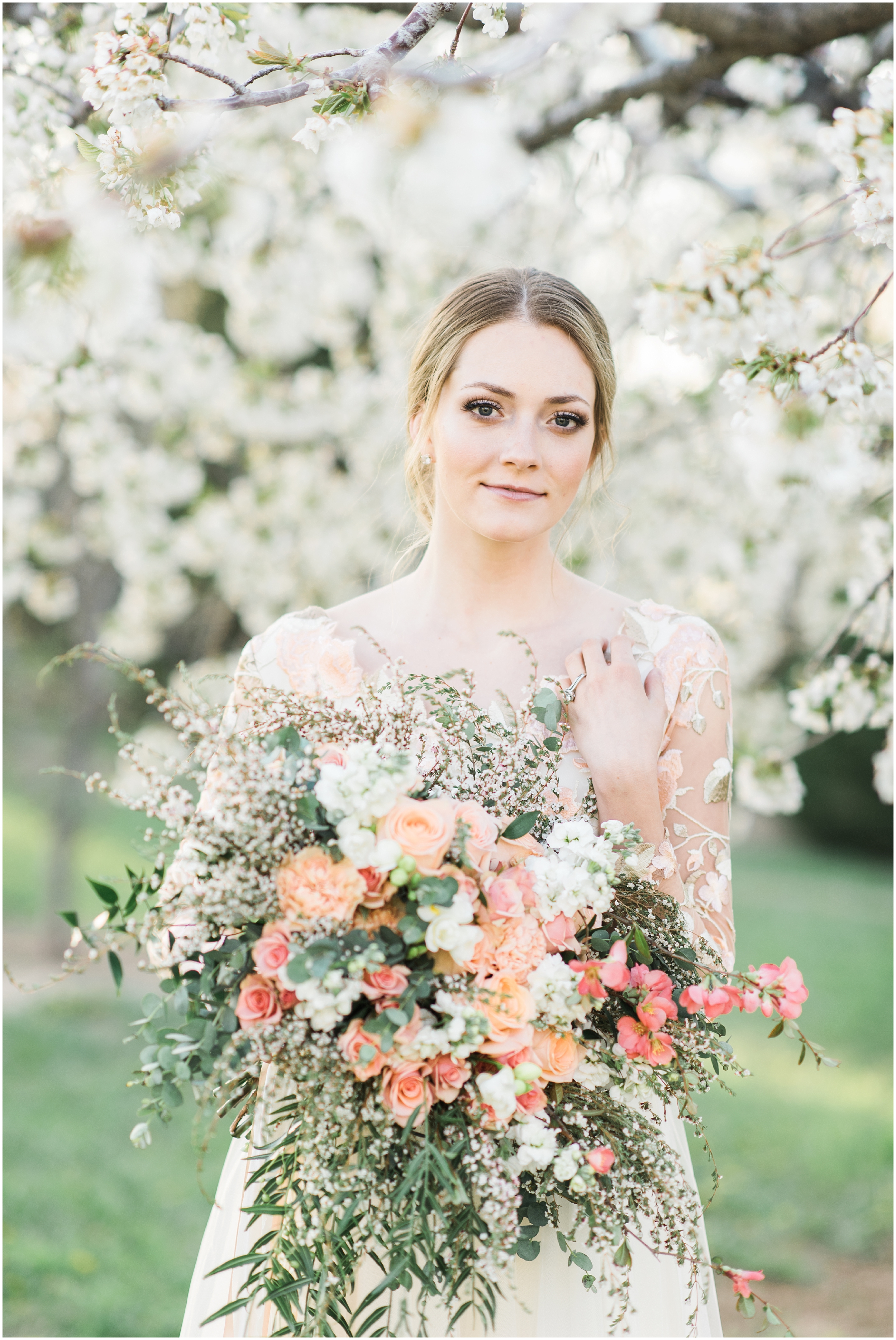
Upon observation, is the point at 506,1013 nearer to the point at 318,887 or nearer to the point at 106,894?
the point at 318,887

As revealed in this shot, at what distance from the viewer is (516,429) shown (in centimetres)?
195

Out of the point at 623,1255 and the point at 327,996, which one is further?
the point at 623,1255

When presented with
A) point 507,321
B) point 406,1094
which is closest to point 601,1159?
point 406,1094

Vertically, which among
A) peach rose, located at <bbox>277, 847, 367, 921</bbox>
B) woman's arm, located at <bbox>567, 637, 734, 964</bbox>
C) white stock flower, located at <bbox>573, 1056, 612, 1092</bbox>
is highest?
woman's arm, located at <bbox>567, 637, 734, 964</bbox>

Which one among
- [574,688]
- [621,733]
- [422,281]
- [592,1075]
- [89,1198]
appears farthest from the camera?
[422,281]

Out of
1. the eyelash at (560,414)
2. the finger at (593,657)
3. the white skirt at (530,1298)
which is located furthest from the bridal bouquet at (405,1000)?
the eyelash at (560,414)

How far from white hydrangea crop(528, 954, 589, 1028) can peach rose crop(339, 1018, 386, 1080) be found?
0.21m

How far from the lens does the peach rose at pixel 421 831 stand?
4.27ft

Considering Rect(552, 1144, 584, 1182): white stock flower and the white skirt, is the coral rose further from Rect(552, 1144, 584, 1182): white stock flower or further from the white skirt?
the white skirt

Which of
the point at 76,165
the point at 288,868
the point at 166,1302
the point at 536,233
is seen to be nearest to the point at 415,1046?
the point at 288,868

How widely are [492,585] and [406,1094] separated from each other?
1.10m

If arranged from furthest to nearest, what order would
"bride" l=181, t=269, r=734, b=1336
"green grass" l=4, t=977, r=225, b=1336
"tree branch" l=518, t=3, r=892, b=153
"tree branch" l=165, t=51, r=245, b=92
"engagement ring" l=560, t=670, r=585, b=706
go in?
1. "green grass" l=4, t=977, r=225, b=1336
2. "tree branch" l=518, t=3, r=892, b=153
3. "engagement ring" l=560, t=670, r=585, b=706
4. "bride" l=181, t=269, r=734, b=1336
5. "tree branch" l=165, t=51, r=245, b=92

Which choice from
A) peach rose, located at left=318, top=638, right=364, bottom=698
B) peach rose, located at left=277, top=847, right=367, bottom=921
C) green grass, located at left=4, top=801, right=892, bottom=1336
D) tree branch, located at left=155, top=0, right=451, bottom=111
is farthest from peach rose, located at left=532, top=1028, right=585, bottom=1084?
green grass, located at left=4, top=801, right=892, bottom=1336

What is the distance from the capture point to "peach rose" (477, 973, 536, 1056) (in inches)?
53.5
